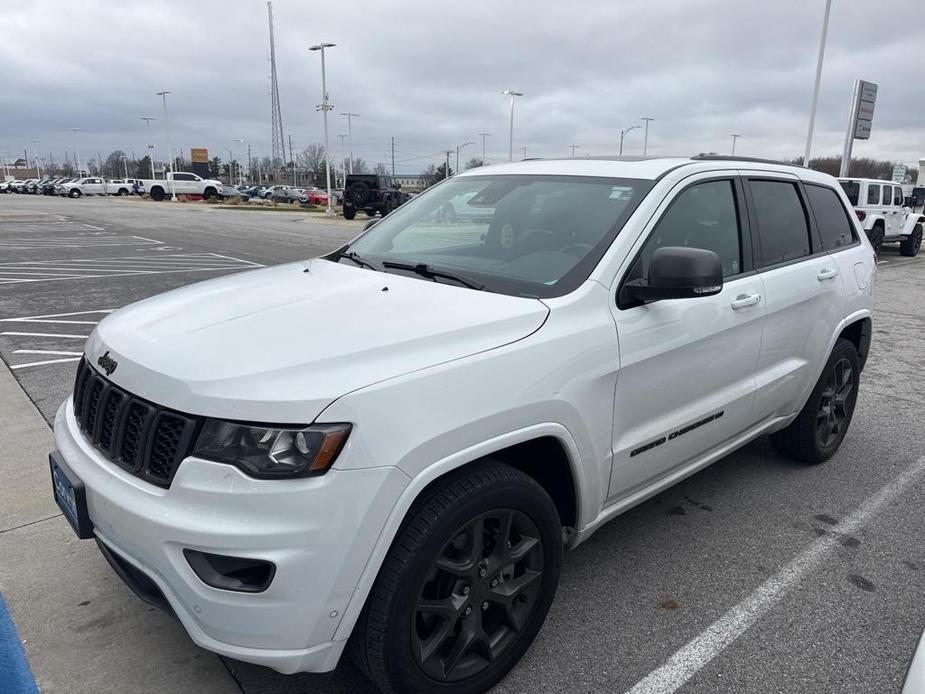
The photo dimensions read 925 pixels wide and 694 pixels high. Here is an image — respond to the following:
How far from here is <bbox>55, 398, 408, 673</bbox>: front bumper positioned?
6.08 feet

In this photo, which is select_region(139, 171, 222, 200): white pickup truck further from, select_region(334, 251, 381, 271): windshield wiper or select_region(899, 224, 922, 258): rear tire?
select_region(334, 251, 381, 271): windshield wiper

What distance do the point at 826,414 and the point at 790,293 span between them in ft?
3.62

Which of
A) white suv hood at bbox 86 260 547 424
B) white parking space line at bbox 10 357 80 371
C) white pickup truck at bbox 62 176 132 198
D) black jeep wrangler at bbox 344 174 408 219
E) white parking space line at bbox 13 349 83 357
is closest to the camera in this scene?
white suv hood at bbox 86 260 547 424

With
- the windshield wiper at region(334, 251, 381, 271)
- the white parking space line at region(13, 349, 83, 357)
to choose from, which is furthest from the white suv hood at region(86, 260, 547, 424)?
the white parking space line at region(13, 349, 83, 357)

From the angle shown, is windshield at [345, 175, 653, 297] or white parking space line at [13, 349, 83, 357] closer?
windshield at [345, 175, 653, 297]

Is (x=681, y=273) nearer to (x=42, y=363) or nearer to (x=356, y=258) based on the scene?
(x=356, y=258)

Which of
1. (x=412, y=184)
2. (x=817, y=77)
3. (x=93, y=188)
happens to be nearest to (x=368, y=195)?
(x=817, y=77)

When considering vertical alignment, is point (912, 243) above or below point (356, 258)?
below

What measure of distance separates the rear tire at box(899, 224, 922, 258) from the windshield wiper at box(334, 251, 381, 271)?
822 inches

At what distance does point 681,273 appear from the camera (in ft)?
8.30

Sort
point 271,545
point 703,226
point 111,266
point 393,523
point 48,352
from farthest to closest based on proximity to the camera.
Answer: point 111,266 < point 48,352 < point 703,226 < point 393,523 < point 271,545

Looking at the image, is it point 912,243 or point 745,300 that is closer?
point 745,300

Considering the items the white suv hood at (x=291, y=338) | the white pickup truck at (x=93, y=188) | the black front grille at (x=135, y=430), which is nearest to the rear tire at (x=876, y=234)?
the white suv hood at (x=291, y=338)

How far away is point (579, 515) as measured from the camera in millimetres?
2619
